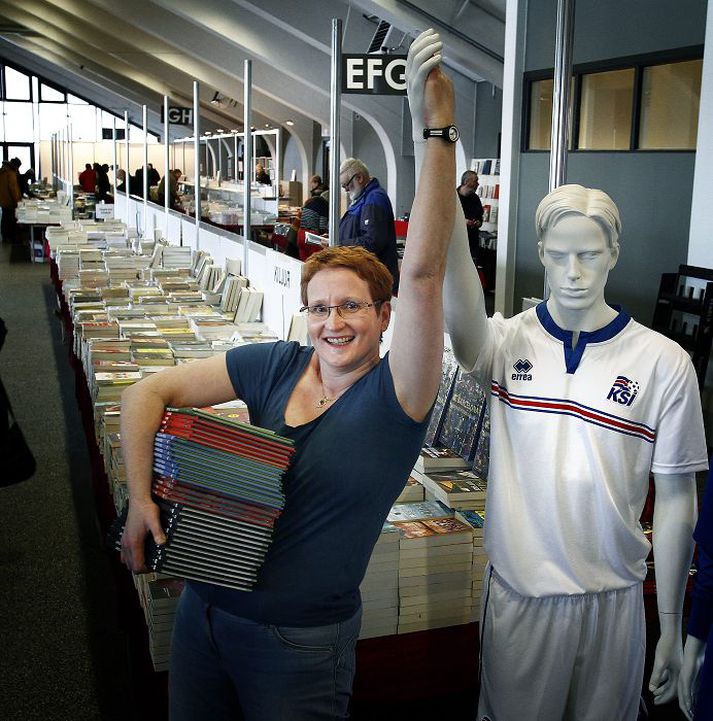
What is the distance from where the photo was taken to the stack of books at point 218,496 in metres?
1.51

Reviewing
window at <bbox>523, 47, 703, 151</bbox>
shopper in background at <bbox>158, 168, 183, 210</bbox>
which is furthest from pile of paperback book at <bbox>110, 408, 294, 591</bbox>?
shopper in background at <bbox>158, 168, 183, 210</bbox>

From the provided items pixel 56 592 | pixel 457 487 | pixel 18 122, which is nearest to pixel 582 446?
pixel 457 487

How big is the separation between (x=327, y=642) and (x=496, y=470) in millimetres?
452

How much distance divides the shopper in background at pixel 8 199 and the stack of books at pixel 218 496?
63.6 feet

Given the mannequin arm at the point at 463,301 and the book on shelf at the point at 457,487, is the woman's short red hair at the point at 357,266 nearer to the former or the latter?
the mannequin arm at the point at 463,301

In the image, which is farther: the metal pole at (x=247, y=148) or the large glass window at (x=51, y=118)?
the large glass window at (x=51, y=118)

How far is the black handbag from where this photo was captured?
8.38 ft

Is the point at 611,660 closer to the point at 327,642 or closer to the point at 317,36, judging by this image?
the point at 327,642

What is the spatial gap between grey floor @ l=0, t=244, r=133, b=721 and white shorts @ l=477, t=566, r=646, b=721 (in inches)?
60.9

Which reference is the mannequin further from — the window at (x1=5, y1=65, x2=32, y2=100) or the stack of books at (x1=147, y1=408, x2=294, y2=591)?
the window at (x1=5, y1=65, x2=32, y2=100)

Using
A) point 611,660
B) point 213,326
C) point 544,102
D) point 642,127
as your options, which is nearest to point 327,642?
point 611,660

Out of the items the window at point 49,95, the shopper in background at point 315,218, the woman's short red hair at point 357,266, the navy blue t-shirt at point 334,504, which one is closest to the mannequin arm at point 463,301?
the woman's short red hair at point 357,266

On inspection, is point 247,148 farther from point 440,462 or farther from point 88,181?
point 88,181

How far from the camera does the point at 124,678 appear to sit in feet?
10.2
